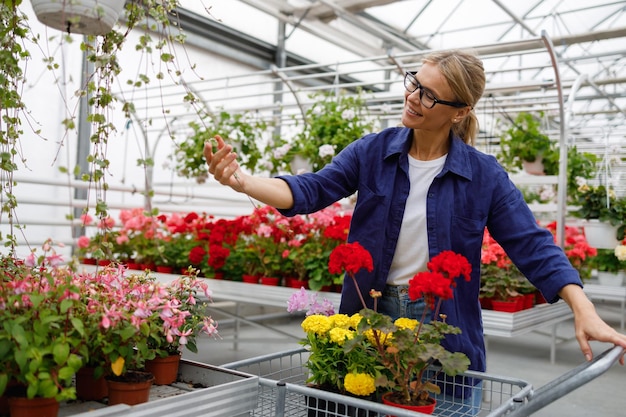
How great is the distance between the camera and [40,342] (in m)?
0.80

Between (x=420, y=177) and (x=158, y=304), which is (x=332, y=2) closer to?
(x=420, y=177)

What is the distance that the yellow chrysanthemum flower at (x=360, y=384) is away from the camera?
96 centimetres

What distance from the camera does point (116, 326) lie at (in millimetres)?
894

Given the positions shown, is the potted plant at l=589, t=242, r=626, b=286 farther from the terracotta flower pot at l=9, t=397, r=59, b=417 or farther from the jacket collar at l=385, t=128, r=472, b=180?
the terracotta flower pot at l=9, t=397, r=59, b=417

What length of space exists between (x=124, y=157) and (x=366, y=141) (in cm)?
468

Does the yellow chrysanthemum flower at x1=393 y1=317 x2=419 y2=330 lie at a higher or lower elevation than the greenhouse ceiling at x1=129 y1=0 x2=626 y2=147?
lower

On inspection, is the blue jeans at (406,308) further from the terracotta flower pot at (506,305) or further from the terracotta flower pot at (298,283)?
the terracotta flower pot at (298,283)

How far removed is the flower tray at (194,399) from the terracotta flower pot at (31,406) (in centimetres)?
4

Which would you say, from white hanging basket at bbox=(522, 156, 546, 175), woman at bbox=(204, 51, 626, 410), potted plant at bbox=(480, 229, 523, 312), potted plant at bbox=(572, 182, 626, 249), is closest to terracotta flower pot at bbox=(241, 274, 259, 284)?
potted plant at bbox=(480, 229, 523, 312)

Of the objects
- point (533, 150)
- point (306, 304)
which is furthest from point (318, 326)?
point (533, 150)

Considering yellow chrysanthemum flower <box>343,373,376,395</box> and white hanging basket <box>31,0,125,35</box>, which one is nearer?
yellow chrysanthemum flower <box>343,373,376,395</box>

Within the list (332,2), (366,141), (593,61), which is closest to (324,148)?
(366,141)

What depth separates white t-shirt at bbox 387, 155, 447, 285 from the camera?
52.0 inches

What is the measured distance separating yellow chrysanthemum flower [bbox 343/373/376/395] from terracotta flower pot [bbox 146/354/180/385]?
30 cm
